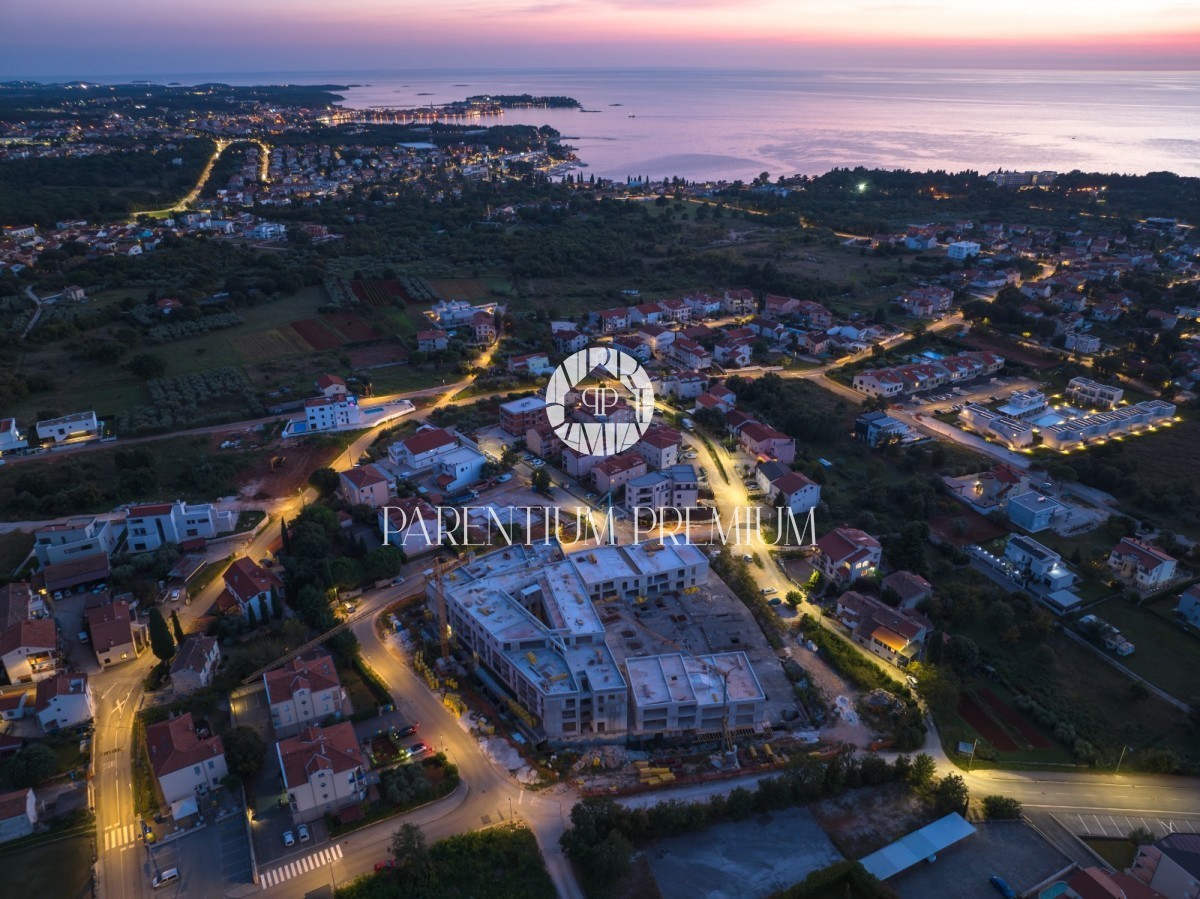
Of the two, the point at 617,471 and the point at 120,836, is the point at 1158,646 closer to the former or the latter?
the point at 617,471

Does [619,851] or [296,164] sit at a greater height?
[296,164]

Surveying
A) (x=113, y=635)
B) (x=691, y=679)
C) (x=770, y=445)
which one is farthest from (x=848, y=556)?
(x=113, y=635)

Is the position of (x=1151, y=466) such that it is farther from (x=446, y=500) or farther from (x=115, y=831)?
(x=115, y=831)

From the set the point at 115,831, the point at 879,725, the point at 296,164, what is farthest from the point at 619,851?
the point at 296,164

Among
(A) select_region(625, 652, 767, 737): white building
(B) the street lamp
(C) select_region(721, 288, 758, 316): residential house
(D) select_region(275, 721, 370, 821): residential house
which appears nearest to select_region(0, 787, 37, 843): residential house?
(D) select_region(275, 721, 370, 821): residential house

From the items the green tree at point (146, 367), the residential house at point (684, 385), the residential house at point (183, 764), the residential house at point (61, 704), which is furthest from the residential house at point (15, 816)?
the residential house at point (684, 385)

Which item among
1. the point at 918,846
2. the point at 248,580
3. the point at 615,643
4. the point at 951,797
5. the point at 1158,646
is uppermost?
the point at 248,580

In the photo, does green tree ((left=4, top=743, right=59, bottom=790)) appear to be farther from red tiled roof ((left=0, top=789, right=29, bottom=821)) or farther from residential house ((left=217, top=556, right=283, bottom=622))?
Answer: residential house ((left=217, top=556, right=283, bottom=622))
